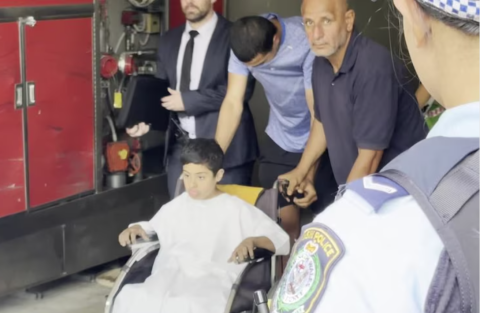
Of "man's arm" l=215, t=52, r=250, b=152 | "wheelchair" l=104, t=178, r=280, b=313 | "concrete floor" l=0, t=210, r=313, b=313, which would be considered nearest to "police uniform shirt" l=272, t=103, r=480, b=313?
"wheelchair" l=104, t=178, r=280, b=313

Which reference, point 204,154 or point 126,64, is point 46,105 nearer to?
point 126,64

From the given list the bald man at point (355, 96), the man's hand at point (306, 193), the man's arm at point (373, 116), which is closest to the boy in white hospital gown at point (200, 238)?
the man's hand at point (306, 193)

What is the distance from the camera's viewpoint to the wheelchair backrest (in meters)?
3.10

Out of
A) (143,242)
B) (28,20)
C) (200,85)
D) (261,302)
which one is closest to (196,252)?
(143,242)

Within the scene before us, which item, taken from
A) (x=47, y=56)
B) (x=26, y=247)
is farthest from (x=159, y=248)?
(x=47, y=56)

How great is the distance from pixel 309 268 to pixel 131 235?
2.34 metres

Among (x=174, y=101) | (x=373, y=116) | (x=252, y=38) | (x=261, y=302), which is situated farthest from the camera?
(x=174, y=101)

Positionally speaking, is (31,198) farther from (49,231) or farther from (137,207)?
(137,207)

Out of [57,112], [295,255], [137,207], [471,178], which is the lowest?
[137,207]

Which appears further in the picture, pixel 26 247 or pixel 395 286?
pixel 26 247

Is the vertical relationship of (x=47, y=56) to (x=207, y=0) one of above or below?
below

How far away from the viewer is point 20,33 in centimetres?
328

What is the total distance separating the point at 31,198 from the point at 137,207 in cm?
80

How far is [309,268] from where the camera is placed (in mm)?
700
